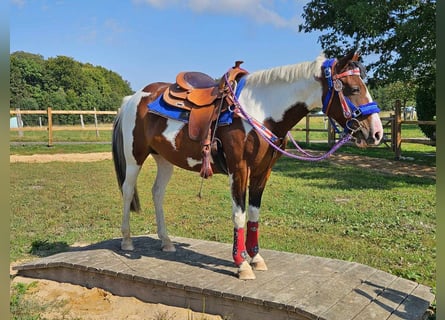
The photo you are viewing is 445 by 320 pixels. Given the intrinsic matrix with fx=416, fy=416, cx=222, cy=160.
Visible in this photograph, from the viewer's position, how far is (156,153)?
4777 millimetres

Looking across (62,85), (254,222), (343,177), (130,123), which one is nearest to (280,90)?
(254,222)

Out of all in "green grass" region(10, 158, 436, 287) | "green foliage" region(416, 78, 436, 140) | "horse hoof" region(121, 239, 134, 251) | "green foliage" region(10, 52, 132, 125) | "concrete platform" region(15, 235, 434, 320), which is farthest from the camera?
"green foliage" region(10, 52, 132, 125)

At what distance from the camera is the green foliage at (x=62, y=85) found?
44.9 metres

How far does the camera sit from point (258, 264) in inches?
158

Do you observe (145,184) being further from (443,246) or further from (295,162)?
(443,246)

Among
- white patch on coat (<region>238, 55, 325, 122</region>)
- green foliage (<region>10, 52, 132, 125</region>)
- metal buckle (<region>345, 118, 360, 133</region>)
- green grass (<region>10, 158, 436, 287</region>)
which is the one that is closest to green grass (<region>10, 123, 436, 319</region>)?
green grass (<region>10, 158, 436, 287</region>)

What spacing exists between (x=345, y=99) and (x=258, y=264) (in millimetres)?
1759

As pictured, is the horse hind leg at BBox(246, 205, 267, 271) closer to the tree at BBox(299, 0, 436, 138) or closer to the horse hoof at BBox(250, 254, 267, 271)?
the horse hoof at BBox(250, 254, 267, 271)

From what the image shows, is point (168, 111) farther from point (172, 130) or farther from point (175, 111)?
point (172, 130)

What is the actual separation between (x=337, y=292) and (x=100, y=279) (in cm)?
234

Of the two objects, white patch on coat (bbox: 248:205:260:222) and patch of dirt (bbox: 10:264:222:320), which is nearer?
patch of dirt (bbox: 10:264:222:320)

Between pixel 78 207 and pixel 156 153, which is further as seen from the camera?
pixel 78 207

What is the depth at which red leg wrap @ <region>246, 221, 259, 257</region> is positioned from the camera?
398cm

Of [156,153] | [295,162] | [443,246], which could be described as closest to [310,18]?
[295,162]
